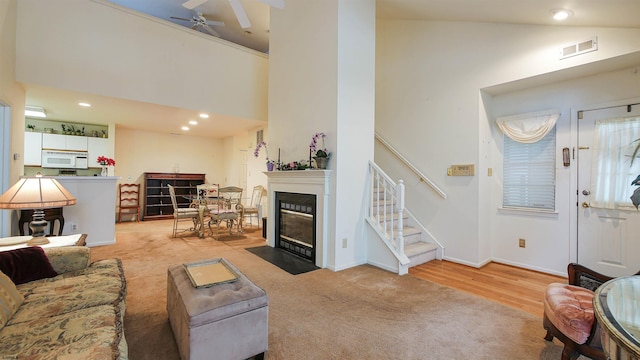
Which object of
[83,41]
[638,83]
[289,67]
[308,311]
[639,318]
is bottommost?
[308,311]

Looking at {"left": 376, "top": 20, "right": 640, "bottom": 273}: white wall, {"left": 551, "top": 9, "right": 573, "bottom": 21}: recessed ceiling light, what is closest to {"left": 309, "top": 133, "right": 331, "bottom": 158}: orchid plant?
{"left": 376, "top": 20, "right": 640, "bottom": 273}: white wall

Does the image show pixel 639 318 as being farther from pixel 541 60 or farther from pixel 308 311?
pixel 541 60

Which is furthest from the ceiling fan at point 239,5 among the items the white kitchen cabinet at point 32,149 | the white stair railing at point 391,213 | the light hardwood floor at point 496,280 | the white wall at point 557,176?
the white kitchen cabinet at point 32,149

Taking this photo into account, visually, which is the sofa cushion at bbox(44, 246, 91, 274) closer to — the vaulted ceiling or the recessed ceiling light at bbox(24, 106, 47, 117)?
the vaulted ceiling

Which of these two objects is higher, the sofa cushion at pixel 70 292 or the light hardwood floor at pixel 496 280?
the sofa cushion at pixel 70 292

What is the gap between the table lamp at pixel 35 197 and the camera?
220 centimetres

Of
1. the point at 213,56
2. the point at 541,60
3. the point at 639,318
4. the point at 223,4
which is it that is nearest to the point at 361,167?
the point at 541,60

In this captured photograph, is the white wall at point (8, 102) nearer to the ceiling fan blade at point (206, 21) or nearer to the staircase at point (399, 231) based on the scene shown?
the ceiling fan blade at point (206, 21)

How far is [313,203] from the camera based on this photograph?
3.85 m

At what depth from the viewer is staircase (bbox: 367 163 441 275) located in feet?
11.1

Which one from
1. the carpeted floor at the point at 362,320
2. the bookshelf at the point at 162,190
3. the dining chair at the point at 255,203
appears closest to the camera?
the carpeted floor at the point at 362,320

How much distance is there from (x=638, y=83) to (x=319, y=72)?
3660 mm

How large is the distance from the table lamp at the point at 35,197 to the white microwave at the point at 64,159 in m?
5.26

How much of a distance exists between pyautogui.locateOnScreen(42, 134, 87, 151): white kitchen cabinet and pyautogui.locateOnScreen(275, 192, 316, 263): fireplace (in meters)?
5.49
